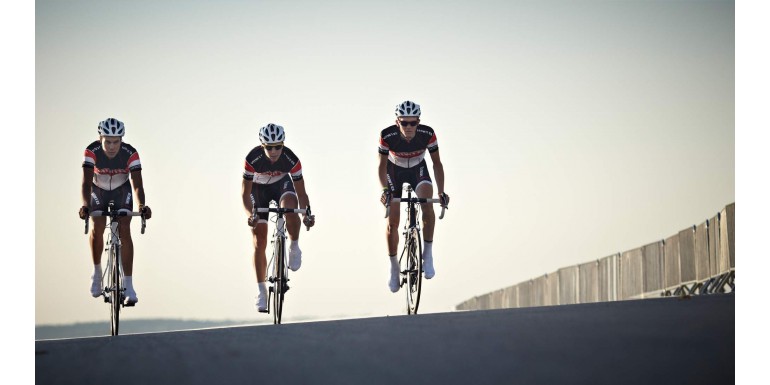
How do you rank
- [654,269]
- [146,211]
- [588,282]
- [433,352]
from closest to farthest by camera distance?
[433,352] → [146,211] → [654,269] → [588,282]

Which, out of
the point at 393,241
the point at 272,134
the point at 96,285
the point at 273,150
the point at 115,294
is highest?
the point at 272,134

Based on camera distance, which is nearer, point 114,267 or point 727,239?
point 114,267

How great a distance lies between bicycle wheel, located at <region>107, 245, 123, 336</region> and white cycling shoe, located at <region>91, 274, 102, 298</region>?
320mm

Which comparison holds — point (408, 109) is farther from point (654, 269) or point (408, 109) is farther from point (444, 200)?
point (654, 269)

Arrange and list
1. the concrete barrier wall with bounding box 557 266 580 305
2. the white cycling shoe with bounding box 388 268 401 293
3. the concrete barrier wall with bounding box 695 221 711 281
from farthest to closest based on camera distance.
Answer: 1. the concrete barrier wall with bounding box 557 266 580 305
2. the concrete barrier wall with bounding box 695 221 711 281
3. the white cycling shoe with bounding box 388 268 401 293

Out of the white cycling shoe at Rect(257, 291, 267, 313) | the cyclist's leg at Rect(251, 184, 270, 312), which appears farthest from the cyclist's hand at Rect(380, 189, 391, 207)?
the white cycling shoe at Rect(257, 291, 267, 313)

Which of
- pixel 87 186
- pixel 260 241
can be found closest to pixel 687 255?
pixel 260 241

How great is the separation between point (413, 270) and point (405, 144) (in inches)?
61.1

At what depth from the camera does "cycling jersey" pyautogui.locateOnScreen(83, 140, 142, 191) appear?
1684cm

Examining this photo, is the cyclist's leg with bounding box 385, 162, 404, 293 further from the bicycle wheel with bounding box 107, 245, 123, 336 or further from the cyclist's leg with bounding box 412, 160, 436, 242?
the bicycle wheel with bounding box 107, 245, 123, 336

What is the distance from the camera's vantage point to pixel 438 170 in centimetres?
1712

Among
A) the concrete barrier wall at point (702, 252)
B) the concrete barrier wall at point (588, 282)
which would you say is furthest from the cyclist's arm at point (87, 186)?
the concrete barrier wall at point (588, 282)

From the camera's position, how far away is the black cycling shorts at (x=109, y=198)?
16.9m

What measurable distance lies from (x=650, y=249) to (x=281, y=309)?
14.0 meters
